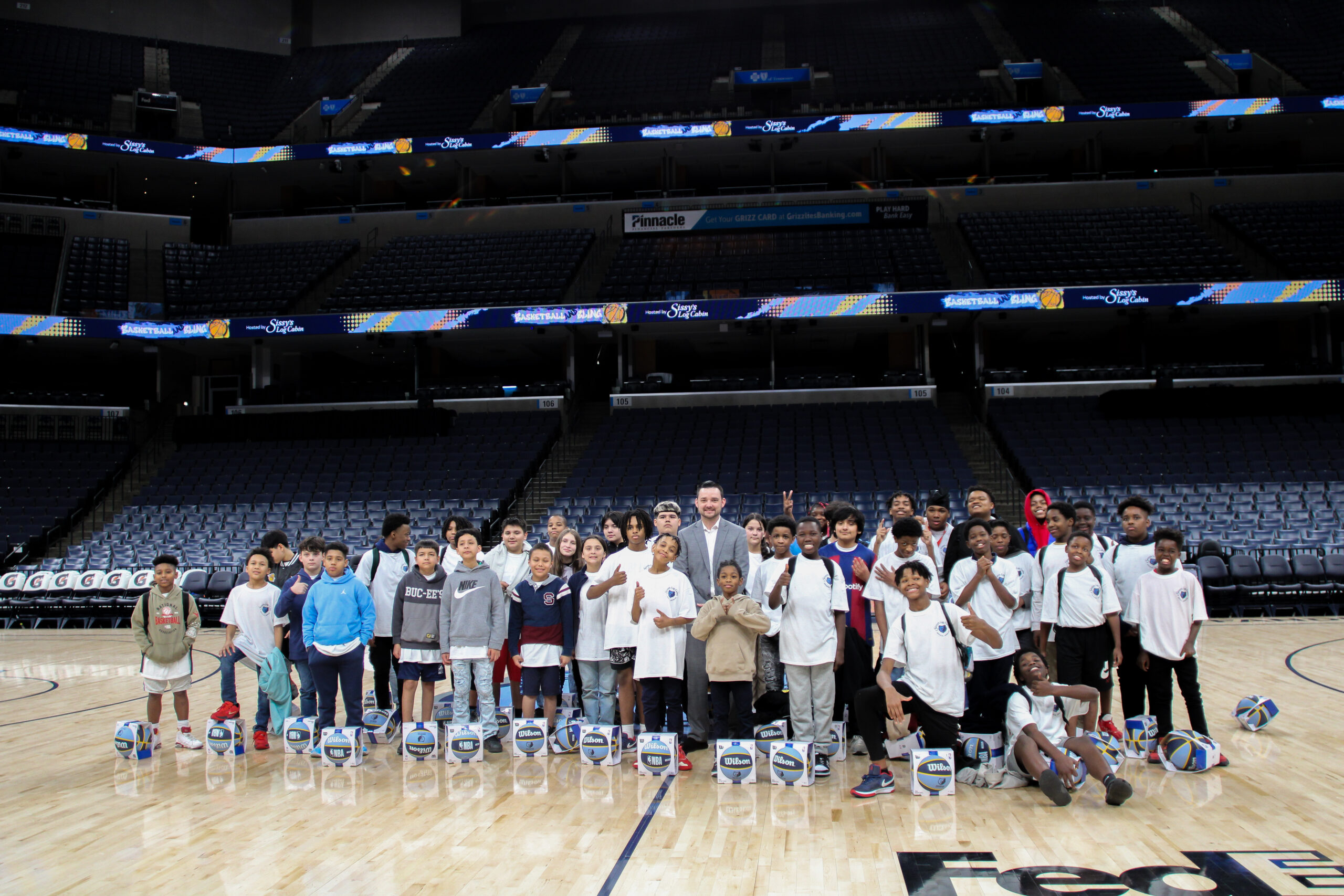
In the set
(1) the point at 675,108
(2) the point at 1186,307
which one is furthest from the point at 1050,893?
(1) the point at 675,108

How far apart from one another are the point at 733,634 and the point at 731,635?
17 millimetres

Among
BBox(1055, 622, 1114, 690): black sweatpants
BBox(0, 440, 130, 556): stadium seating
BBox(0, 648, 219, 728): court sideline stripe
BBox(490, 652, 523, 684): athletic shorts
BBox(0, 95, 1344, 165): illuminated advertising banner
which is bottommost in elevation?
BBox(0, 648, 219, 728): court sideline stripe

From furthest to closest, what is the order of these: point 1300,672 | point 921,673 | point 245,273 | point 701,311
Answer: point 245,273, point 701,311, point 1300,672, point 921,673

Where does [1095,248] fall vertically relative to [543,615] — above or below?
above

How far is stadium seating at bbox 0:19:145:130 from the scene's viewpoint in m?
24.8

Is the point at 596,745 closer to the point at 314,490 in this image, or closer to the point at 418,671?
the point at 418,671

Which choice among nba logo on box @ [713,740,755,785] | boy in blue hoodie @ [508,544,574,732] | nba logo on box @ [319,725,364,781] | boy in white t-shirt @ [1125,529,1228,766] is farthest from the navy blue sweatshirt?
boy in white t-shirt @ [1125,529,1228,766]

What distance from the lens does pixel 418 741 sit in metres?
6.07

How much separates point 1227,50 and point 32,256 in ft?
106

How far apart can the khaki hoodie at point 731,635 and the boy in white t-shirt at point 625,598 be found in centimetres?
52

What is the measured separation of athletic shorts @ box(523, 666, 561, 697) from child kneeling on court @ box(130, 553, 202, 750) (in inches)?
90.3

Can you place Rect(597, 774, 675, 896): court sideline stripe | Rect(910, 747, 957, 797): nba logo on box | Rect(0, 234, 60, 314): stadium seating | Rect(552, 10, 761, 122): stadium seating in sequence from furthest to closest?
Rect(552, 10, 761, 122): stadium seating, Rect(0, 234, 60, 314): stadium seating, Rect(910, 747, 957, 797): nba logo on box, Rect(597, 774, 675, 896): court sideline stripe

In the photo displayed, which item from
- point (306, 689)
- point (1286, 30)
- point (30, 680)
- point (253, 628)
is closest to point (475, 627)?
point (306, 689)

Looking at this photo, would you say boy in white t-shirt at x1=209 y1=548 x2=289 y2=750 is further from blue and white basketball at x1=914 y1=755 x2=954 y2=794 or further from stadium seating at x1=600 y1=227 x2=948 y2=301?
stadium seating at x1=600 y1=227 x2=948 y2=301
